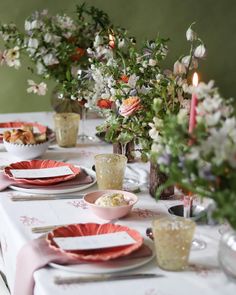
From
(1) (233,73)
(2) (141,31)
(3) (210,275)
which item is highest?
(2) (141,31)

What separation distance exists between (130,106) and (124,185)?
0.27 m

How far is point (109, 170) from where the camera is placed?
69.0 inches

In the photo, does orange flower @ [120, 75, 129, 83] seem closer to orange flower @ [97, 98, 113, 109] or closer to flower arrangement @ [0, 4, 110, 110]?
orange flower @ [97, 98, 113, 109]

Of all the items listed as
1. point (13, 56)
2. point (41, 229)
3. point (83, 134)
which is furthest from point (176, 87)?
point (13, 56)

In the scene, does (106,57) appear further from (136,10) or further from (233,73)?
(233,73)

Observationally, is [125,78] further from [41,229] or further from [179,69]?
[41,229]

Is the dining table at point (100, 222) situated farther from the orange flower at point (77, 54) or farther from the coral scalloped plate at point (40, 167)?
the orange flower at point (77, 54)

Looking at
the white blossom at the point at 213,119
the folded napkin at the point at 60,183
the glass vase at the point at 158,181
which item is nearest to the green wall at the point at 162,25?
the folded napkin at the point at 60,183

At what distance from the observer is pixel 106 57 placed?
1.96m

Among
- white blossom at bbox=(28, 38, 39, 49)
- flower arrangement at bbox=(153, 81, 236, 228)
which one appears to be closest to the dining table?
flower arrangement at bbox=(153, 81, 236, 228)

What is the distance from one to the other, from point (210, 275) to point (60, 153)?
1.11 meters

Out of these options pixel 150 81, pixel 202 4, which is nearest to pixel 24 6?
pixel 202 4

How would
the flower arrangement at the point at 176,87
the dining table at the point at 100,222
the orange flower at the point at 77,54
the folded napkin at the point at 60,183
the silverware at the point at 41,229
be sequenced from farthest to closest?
1. the orange flower at the point at 77,54
2. the folded napkin at the point at 60,183
3. the flower arrangement at the point at 176,87
4. the silverware at the point at 41,229
5. the dining table at the point at 100,222

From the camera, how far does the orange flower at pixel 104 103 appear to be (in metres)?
1.90
